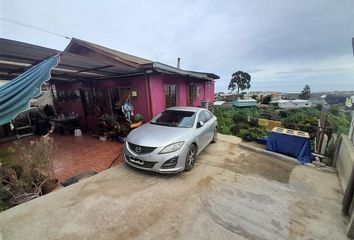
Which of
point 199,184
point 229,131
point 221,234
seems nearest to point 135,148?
point 199,184

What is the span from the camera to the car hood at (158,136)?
11.8 ft

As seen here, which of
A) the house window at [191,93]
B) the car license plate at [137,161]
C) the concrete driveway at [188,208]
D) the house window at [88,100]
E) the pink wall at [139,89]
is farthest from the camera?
the house window at [191,93]

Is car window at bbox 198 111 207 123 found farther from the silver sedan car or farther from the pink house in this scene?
the pink house

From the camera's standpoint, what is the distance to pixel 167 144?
11.6 feet

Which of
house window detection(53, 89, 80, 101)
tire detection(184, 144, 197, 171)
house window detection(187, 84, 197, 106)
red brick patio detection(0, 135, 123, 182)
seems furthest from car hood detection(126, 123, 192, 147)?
house window detection(53, 89, 80, 101)

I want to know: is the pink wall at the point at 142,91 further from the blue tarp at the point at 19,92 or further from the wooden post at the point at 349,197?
the wooden post at the point at 349,197

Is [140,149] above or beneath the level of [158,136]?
beneath

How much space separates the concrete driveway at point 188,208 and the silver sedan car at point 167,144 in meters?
0.33

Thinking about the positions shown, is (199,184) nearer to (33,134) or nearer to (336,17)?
(336,17)

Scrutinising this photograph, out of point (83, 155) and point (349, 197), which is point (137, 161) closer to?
point (83, 155)

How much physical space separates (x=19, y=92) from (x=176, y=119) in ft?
11.1

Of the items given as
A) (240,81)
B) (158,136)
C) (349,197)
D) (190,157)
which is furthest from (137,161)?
(240,81)

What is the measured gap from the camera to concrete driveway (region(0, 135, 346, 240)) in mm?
2236

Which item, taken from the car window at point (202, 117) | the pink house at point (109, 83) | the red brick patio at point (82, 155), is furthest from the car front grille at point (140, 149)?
the pink house at point (109, 83)
